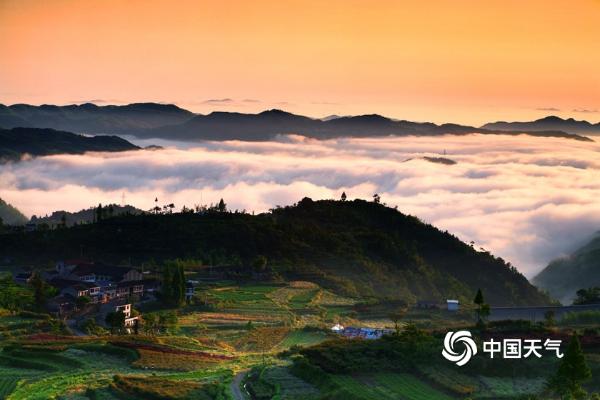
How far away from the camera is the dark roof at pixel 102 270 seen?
76.8 meters

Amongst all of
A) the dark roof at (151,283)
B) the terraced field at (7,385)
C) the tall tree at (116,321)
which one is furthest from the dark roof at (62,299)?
the terraced field at (7,385)

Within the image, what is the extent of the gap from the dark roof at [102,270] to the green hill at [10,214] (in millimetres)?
87294

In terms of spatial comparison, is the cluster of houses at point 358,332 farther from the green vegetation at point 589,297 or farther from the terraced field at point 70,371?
the green vegetation at point 589,297

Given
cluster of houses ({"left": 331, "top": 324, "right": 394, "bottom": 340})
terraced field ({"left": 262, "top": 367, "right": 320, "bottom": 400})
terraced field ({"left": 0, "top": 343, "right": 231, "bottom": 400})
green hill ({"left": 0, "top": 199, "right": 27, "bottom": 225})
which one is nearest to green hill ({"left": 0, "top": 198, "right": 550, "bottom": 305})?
cluster of houses ({"left": 331, "top": 324, "right": 394, "bottom": 340})

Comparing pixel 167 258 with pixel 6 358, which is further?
pixel 167 258

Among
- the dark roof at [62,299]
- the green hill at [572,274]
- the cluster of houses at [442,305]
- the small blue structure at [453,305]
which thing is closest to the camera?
the dark roof at [62,299]

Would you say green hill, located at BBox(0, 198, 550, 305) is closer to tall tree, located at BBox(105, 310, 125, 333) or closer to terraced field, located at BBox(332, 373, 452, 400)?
tall tree, located at BBox(105, 310, 125, 333)

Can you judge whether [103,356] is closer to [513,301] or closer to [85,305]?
[85,305]

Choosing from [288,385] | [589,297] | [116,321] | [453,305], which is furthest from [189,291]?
[589,297]

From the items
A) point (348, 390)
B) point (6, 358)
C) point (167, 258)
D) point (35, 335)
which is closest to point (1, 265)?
point (167, 258)

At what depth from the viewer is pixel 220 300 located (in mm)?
73188

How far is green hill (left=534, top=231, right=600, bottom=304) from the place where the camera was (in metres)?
120

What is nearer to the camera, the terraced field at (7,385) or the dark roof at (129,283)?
the terraced field at (7,385)

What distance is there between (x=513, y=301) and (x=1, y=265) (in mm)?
47534
